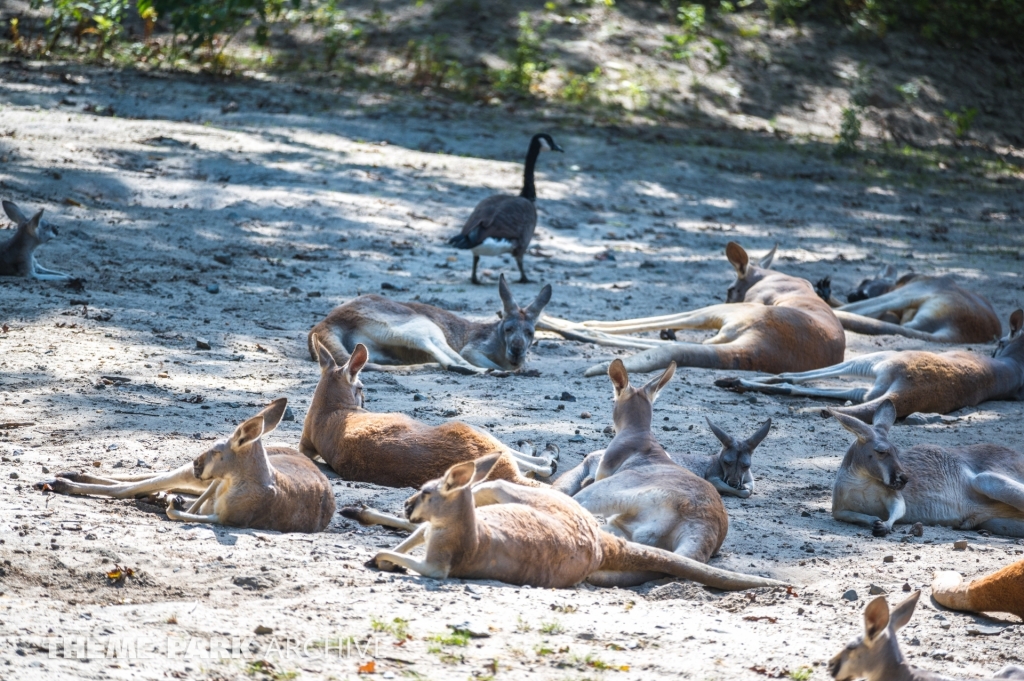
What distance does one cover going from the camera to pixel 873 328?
973 cm

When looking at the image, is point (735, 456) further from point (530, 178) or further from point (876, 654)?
point (530, 178)

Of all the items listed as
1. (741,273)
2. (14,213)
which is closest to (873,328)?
Result: (741,273)

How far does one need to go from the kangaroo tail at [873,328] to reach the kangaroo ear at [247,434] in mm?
6396

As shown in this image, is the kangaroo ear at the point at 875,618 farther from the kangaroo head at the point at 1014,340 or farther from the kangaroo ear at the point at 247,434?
the kangaroo head at the point at 1014,340

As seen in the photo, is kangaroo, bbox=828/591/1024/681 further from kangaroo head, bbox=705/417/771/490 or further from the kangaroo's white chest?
the kangaroo's white chest

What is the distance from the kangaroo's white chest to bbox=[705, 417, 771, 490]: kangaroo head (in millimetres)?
4499

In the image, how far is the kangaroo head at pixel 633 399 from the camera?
5898mm

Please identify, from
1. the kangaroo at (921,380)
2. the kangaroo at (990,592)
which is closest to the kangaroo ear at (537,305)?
the kangaroo at (921,380)

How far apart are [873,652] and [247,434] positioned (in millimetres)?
2407

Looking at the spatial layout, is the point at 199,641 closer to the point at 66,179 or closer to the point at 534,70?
the point at 66,179

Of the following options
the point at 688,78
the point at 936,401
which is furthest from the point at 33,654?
the point at 688,78

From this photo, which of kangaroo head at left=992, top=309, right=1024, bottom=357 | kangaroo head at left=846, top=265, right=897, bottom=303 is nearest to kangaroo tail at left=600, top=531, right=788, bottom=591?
kangaroo head at left=992, top=309, right=1024, bottom=357

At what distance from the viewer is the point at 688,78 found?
59.4ft

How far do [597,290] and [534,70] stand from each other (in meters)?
7.57
